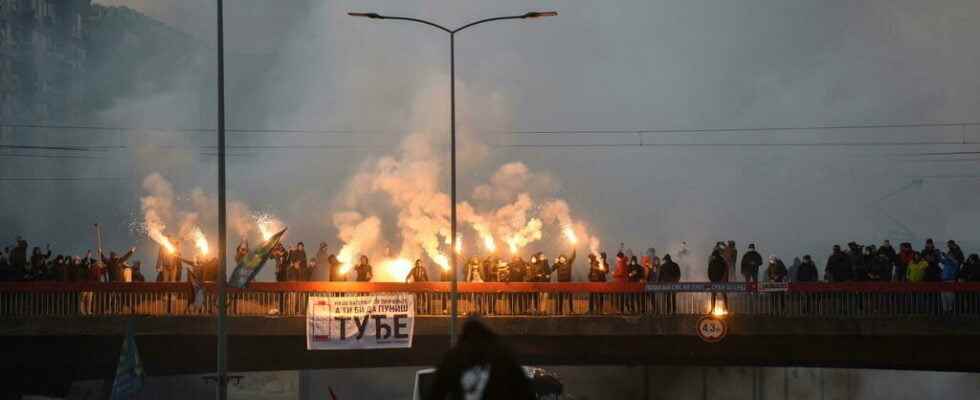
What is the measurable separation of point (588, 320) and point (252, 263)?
34.9 ft

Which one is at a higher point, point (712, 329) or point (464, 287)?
point (464, 287)

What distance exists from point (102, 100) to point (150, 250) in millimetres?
8174

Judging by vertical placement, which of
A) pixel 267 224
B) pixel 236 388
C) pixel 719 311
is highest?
pixel 267 224

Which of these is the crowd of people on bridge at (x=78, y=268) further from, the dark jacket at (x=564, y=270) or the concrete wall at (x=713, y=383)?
the dark jacket at (x=564, y=270)

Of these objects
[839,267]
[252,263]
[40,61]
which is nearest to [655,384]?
[839,267]

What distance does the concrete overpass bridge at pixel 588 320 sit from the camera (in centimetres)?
2948

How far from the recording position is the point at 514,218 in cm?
5106

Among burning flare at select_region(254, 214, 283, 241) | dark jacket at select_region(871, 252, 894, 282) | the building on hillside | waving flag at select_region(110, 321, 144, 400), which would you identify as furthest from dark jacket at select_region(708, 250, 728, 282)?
the building on hillside

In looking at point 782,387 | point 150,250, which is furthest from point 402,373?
point 150,250

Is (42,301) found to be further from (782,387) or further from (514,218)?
(514,218)

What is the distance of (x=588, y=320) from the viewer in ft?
99.5

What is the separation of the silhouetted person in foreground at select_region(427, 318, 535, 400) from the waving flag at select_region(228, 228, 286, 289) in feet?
46.8

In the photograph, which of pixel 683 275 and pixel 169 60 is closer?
pixel 683 275

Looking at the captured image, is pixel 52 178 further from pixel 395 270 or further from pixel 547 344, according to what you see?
pixel 547 344
